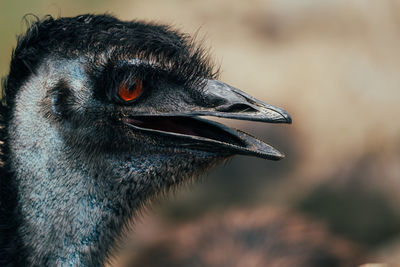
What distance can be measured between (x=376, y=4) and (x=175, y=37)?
491 centimetres

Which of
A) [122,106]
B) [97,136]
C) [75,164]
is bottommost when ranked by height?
[75,164]

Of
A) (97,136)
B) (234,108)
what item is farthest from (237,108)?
(97,136)

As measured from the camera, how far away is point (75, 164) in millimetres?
2797

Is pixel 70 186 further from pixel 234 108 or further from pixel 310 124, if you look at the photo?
pixel 310 124

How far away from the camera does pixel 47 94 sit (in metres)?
2.78

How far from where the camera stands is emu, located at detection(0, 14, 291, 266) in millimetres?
2738

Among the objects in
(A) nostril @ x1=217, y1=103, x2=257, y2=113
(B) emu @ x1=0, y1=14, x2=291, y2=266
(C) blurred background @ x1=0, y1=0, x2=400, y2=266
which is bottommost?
(C) blurred background @ x1=0, y1=0, x2=400, y2=266

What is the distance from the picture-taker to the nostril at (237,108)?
2.74 meters

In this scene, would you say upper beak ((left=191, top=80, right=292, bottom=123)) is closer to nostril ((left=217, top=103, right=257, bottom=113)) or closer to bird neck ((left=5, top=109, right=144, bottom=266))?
nostril ((left=217, top=103, right=257, bottom=113))

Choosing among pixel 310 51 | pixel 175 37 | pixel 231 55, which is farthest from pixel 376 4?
pixel 175 37

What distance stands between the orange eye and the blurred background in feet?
7.60

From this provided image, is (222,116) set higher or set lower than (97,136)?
higher

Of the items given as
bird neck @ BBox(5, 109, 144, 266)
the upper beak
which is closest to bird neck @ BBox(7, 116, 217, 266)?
bird neck @ BBox(5, 109, 144, 266)

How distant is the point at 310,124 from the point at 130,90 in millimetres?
4318
